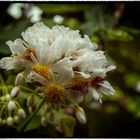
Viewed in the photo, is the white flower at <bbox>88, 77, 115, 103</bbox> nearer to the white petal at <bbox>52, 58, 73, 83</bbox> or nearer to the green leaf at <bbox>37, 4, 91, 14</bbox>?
the white petal at <bbox>52, 58, 73, 83</bbox>

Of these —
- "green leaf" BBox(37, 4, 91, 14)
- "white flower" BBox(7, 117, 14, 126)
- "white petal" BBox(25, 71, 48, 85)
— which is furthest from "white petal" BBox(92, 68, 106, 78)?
"green leaf" BBox(37, 4, 91, 14)

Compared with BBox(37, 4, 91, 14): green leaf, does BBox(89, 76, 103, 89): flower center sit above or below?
below

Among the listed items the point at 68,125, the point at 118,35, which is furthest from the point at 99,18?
the point at 68,125

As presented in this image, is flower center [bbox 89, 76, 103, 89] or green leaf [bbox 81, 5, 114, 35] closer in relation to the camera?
flower center [bbox 89, 76, 103, 89]

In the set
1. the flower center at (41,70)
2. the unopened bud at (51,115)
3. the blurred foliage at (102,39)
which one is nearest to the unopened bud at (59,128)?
the blurred foliage at (102,39)

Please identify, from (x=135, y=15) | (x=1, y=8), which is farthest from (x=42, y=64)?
(x=135, y=15)

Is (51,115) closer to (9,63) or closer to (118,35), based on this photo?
(9,63)

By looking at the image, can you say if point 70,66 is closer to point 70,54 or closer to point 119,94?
point 70,54
